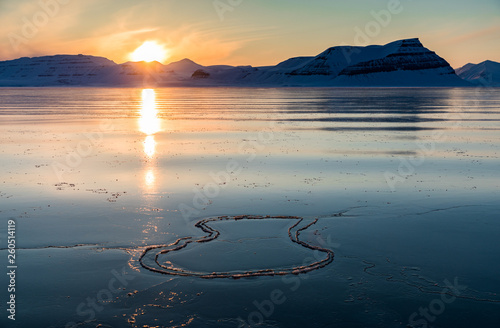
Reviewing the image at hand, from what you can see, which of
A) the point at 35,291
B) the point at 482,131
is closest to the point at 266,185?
the point at 35,291

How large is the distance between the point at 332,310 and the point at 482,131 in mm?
33322

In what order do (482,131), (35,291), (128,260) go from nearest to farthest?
(35,291), (128,260), (482,131)

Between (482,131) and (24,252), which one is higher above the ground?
(482,131)

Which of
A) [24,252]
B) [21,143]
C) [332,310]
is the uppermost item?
[21,143]

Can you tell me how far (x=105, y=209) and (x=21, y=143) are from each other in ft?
57.3

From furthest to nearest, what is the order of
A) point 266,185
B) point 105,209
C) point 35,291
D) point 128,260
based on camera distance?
point 266,185, point 105,209, point 128,260, point 35,291

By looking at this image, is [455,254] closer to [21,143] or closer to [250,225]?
[250,225]

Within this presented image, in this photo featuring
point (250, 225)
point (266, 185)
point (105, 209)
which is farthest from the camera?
point (266, 185)

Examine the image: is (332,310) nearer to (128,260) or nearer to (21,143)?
(128,260)

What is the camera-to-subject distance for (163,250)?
11.4 m

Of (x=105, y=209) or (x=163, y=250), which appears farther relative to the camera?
(x=105, y=209)

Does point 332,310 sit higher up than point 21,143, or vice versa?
point 21,143

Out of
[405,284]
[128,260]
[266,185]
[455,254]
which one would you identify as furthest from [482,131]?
[128,260]

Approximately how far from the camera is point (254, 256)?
11172mm
